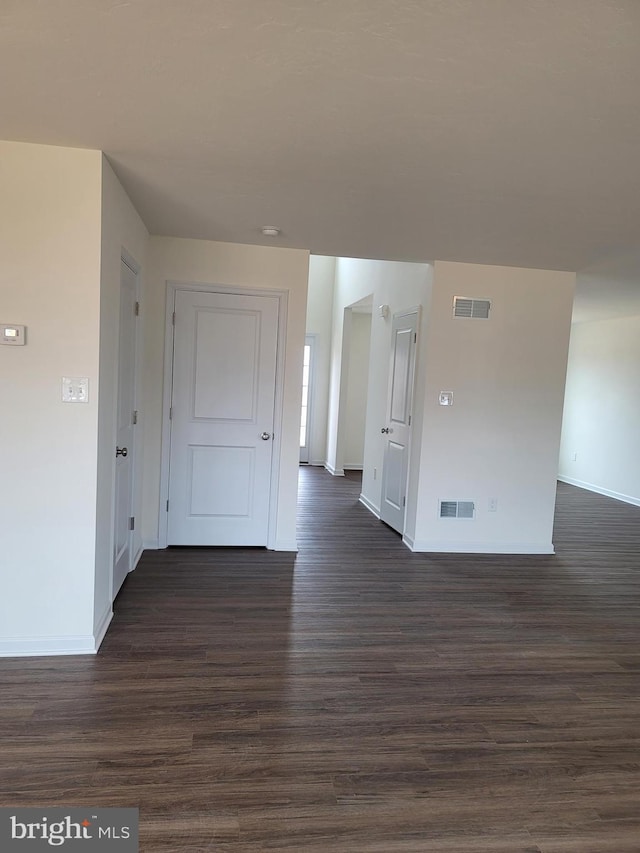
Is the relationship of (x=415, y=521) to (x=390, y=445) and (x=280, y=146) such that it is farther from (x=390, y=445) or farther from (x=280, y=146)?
(x=280, y=146)

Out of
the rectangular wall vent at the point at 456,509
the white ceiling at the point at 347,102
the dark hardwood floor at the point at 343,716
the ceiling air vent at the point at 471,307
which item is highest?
the white ceiling at the point at 347,102

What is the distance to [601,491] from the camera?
8.09 metres

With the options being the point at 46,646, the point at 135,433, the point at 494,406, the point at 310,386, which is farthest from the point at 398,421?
the point at 310,386

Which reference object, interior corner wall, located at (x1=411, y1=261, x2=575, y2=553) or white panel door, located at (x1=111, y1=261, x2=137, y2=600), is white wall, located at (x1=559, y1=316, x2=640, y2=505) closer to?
interior corner wall, located at (x1=411, y1=261, x2=575, y2=553)

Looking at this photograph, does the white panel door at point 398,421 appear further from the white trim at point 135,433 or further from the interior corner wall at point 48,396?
the interior corner wall at point 48,396

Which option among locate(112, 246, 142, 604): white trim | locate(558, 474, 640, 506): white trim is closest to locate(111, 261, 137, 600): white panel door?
locate(112, 246, 142, 604): white trim

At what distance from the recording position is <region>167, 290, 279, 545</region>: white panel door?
4434 mm

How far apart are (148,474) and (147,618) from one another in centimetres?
143

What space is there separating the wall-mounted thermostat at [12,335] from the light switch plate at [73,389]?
0.26 meters

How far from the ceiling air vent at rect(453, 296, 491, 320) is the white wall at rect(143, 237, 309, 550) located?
130cm

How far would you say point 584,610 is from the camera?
379 cm

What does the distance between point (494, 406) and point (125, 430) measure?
305 cm

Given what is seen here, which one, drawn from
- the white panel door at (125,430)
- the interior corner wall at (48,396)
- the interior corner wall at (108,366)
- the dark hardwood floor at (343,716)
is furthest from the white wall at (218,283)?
the interior corner wall at (48,396)

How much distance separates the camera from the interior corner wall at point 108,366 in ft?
9.12
